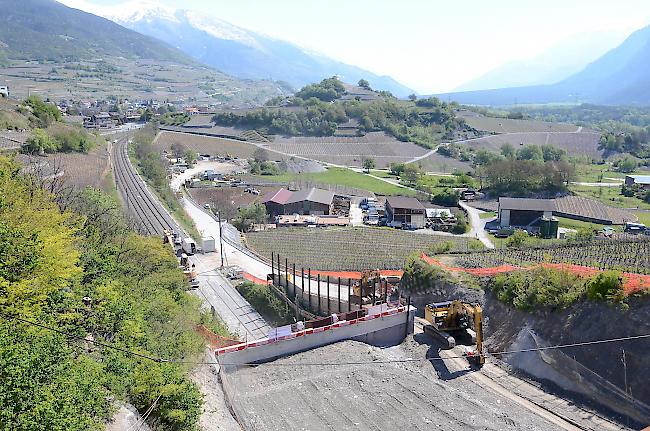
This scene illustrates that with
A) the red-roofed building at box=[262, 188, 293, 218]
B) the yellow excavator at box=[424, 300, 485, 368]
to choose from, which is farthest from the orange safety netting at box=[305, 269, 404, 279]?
the red-roofed building at box=[262, 188, 293, 218]

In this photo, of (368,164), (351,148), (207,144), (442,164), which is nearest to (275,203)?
(368,164)

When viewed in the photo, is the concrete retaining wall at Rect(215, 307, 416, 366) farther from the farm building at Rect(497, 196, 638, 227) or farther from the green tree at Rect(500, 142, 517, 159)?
the green tree at Rect(500, 142, 517, 159)

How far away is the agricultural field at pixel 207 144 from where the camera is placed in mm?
93250

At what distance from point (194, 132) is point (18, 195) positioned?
294 ft

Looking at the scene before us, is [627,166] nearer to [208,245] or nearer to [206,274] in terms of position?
[208,245]

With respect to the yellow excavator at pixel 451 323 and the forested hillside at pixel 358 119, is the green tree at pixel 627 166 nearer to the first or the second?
the forested hillside at pixel 358 119

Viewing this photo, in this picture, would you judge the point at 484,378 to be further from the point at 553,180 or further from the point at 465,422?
the point at 553,180

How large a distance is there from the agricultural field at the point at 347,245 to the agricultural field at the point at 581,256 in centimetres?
691

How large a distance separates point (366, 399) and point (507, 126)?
117 meters

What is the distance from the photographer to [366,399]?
1809 centimetres

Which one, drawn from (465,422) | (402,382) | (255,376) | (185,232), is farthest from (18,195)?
(185,232)

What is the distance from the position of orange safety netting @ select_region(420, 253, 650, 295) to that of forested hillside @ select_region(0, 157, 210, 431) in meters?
13.0

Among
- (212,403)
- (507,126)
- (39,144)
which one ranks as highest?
(39,144)

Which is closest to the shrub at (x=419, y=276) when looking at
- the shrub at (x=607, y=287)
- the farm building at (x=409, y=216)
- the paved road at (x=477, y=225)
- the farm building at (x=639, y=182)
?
the shrub at (x=607, y=287)
